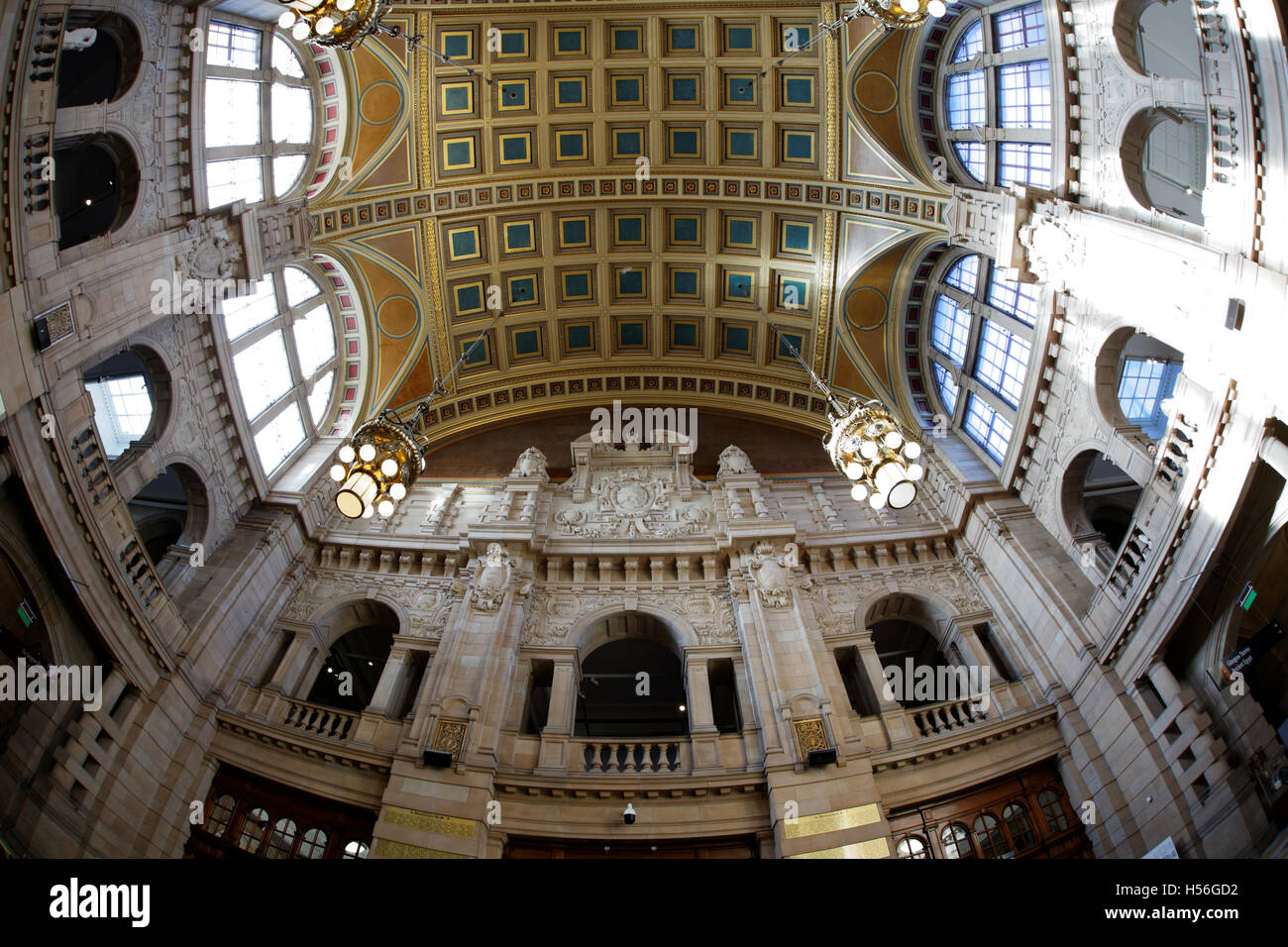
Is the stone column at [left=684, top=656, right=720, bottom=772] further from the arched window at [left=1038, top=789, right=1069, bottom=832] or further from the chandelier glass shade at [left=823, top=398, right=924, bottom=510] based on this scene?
the arched window at [left=1038, top=789, right=1069, bottom=832]

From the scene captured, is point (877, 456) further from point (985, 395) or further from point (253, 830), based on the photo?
point (253, 830)

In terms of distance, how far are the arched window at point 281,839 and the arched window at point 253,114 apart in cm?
1182

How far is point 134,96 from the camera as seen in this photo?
12727mm

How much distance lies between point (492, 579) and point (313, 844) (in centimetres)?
582

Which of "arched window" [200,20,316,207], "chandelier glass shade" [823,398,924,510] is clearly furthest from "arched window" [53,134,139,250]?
"chandelier glass shade" [823,398,924,510]

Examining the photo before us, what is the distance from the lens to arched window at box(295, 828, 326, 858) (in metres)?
12.3

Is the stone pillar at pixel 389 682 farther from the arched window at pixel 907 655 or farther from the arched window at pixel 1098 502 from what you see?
the arched window at pixel 1098 502

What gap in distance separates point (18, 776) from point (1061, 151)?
66.7ft

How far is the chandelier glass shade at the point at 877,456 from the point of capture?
38.8 ft

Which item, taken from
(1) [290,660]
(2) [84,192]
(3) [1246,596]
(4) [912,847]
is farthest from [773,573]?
(2) [84,192]

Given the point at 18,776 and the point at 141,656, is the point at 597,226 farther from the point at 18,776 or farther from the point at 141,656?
the point at 18,776

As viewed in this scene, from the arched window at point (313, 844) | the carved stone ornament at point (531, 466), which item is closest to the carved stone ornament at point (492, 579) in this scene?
the carved stone ornament at point (531, 466)

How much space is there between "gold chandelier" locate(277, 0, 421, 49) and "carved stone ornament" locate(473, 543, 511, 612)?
10.2 metres

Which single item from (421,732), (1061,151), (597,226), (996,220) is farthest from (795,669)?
(597,226)
